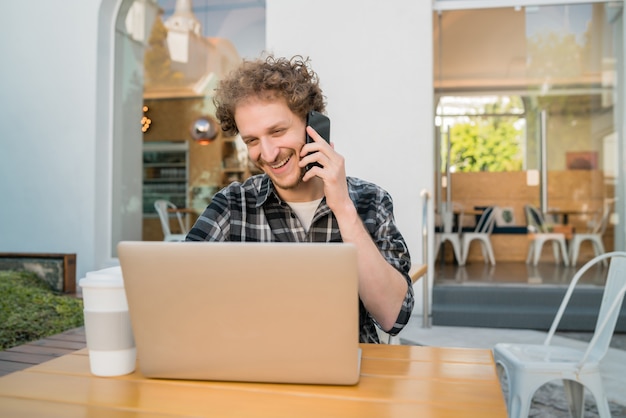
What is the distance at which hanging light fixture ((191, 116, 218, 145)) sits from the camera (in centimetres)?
822

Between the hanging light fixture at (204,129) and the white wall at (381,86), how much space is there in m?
3.67

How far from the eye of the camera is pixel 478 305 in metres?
4.60

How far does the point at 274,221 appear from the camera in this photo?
1.50m

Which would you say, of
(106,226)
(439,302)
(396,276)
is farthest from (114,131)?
(396,276)

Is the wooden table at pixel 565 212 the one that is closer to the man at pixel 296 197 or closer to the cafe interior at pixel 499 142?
the cafe interior at pixel 499 142

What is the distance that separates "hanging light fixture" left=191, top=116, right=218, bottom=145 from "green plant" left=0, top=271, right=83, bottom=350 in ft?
12.5

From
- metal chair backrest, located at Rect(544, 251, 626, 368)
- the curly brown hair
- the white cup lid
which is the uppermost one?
the curly brown hair

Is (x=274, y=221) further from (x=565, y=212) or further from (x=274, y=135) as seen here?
(x=565, y=212)

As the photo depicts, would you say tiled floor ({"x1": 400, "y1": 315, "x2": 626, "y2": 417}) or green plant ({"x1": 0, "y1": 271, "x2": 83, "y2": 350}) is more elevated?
green plant ({"x1": 0, "y1": 271, "x2": 83, "y2": 350})

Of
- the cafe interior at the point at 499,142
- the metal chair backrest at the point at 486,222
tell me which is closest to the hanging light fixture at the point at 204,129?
the cafe interior at the point at 499,142

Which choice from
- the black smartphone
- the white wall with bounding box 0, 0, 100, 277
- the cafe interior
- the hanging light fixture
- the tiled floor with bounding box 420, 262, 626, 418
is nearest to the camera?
the black smartphone

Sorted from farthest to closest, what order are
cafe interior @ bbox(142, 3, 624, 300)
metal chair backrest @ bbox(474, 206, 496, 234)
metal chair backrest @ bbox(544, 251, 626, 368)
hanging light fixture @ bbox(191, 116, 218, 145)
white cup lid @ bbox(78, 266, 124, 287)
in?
1. hanging light fixture @ bbox(191, 116, 218, 145)
2. metal chair backrest @ bbox(474, 206, 496, 234)
3. cafe interior @ bbox(142, 3, 624, 300)
4. metal chair backrest @ bbox(544, 251, 626, 368)
5. white cup lid @ bbox(78, 266, 124, 287)

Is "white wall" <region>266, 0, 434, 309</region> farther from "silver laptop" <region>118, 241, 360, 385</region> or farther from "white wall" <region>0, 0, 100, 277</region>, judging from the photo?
"silver laptop" <region>118, 241, 360, 385</region>

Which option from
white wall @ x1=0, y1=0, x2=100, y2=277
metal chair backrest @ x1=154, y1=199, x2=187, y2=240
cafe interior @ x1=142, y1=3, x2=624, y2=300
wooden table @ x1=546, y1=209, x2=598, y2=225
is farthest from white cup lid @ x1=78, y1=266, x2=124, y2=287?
wooden table @ x1=546, y1=209, x2=598, y2=225
